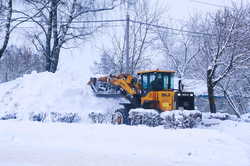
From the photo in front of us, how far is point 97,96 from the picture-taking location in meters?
20.4

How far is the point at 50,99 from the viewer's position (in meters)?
19.4

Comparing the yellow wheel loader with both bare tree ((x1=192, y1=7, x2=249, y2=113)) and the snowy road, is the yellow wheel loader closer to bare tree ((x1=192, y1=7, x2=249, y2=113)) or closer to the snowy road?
the snowy road

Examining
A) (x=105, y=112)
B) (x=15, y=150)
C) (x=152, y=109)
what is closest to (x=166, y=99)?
(x=152, y=109)

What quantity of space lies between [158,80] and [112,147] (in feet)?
26.8

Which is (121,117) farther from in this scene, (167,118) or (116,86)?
(167,118)

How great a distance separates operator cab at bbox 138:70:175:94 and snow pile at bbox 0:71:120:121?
8.27ft

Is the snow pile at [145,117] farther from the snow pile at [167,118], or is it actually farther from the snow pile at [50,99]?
the snow pile at [50,99]

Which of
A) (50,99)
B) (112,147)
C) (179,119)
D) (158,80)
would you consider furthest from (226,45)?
(112,147)

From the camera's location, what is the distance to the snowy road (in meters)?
9.40

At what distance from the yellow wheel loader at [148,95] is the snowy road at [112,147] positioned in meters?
4.95

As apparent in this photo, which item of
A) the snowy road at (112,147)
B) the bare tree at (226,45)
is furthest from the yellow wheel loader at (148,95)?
the bare tree at (226,45)

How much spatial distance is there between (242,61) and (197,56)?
7628mm

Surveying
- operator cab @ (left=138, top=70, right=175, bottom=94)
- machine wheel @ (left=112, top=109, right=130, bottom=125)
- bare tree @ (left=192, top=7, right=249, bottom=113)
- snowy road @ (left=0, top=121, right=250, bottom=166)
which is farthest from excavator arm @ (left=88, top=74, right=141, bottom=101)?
bare tree @ (left=192, top=7, right=249, bottom=113)

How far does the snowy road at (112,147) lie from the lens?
30.8 feet
